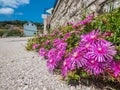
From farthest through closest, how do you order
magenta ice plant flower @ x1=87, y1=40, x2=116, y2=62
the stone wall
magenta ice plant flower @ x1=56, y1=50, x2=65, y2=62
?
the stone wall → magenta ice plant flower @ x1=56, y1=50, x2=65, y2=62 → magenta ice plant flower @ x1=87, y1=40, x2=116, y2=62

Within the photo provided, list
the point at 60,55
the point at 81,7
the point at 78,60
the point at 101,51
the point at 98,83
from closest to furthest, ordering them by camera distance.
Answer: the point at 101,51, the point at 78,60, the point at 98,83, the point at 60,55, the point at 81,7

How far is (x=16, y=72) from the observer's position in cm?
259

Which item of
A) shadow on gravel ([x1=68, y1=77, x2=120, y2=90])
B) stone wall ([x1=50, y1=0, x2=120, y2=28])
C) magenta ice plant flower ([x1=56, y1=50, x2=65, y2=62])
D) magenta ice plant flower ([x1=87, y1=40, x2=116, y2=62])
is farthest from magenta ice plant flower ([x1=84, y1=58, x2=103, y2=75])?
stone wall ([x1=50, y1=0, x2=120, y2=28])

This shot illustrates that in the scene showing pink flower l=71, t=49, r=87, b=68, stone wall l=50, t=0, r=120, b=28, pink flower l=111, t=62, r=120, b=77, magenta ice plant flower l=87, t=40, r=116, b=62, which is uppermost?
stone wall l=50, t=0, r=120, b=28

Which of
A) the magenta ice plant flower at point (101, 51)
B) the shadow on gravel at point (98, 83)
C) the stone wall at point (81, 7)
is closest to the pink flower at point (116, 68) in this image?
the magenta ice plant flower at point (101, 51)

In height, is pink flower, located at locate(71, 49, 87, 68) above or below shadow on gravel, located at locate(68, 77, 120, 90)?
above

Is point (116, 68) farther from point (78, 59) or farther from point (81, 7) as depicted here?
point (81, 7)

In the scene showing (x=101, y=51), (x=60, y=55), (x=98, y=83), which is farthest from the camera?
(x=60, y=55)

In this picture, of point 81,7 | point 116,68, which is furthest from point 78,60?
point 81,7

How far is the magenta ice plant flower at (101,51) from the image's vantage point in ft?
5.66

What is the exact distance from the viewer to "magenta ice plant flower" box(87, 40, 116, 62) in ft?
5.66

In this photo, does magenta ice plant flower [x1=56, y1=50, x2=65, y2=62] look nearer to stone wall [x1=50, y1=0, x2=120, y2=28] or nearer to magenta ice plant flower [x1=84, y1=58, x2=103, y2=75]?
magenta ice plant flower [x1=84, y1=58, x2=103, y2=75]

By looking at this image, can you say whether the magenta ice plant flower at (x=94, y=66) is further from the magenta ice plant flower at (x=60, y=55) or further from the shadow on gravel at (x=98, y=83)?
the magenta ice plant flower at (x=60, y=55)

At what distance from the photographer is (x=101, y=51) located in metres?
1.73
